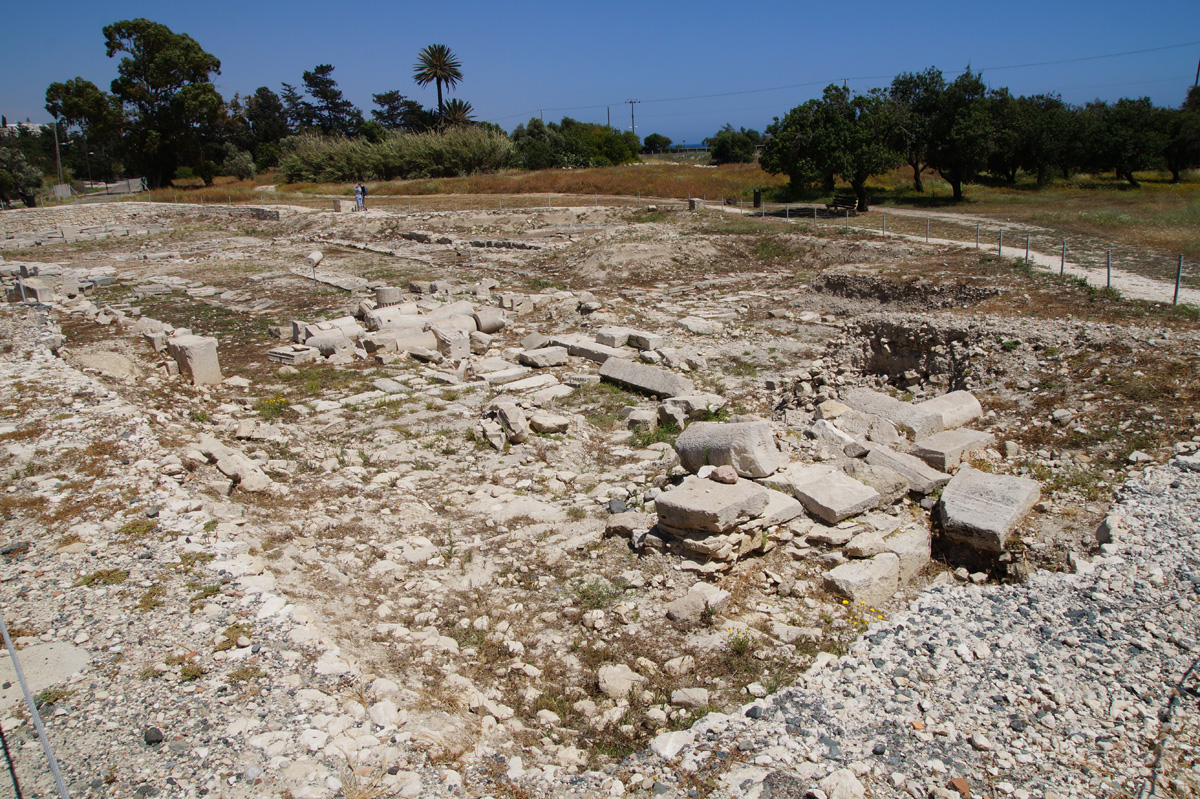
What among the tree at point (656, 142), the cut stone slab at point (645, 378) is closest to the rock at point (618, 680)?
the cut stone slab at point (645, 378)

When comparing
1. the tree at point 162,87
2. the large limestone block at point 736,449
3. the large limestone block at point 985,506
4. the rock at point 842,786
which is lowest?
the rock at point 842,786

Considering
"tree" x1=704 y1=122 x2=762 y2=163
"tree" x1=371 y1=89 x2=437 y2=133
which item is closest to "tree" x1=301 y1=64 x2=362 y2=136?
"tree" x1=371 y1=89 x2=437 y2=133

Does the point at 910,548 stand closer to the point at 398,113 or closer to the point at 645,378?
the point at 645,378

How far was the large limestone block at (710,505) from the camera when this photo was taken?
18.2 feet

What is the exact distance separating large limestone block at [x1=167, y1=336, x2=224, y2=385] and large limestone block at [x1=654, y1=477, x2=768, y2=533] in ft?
25.4

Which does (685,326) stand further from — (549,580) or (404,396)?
(549,580)

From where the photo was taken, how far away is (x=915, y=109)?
28.8 meters

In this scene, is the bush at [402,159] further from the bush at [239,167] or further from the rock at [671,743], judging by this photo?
the rock at [671,743]

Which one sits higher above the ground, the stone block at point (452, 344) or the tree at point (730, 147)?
the tree at point (730, 147)

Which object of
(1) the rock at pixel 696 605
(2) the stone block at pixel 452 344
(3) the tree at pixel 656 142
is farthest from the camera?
(3) the tree at pixel 656 142

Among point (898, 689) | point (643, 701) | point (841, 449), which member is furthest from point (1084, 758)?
point (841, 449)

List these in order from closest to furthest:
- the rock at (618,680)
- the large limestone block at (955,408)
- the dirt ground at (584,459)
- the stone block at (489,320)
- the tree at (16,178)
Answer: the rock at (618,680) < the dirt ground at (584,459) < the large limestone block at (955,408) < the stone block at (489,320) < the tree at (16,178)

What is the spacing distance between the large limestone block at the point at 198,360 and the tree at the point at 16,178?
40.0 metres

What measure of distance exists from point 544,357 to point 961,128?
23587 mm
